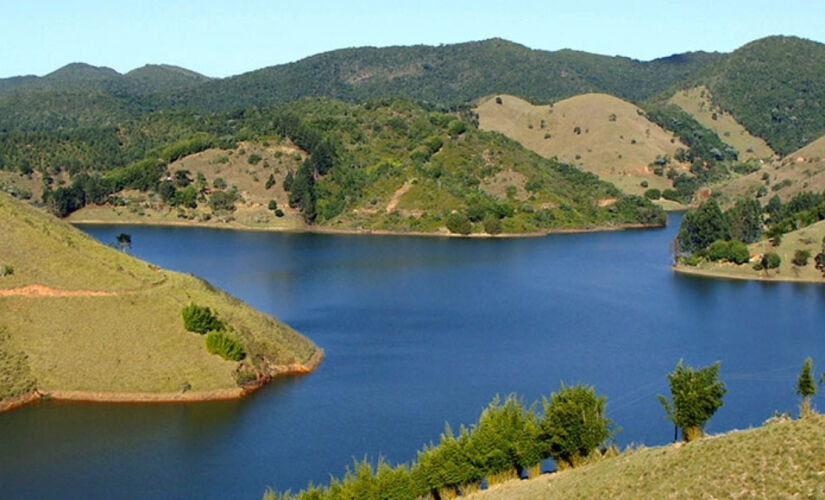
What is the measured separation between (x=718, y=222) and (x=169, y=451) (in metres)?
88.7

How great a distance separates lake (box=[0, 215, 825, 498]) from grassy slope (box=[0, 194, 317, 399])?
294 centimetres

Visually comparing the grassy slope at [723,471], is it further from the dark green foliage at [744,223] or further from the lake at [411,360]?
the dark green foliage at [744,223]

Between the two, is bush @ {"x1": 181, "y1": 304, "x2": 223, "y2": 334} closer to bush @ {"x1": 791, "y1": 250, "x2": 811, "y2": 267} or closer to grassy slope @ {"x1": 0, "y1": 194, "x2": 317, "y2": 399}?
grassy slope @ {"x1": 0, "y1": 194, "x2": 317, "y2": 399}

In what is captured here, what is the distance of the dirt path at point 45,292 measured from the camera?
7144cm

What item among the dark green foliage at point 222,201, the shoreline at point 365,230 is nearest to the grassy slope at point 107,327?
the shoreline at point 365,230

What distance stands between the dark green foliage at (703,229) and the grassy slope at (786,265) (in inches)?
176

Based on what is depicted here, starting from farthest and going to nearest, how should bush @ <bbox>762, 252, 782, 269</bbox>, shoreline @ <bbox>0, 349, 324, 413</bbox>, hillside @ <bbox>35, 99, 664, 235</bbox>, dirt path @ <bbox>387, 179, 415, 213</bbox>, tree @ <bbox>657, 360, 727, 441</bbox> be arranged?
dirt path @ <bbox>387, 179, 415, 213</bbox>, hillside @ <bbox>35, 99, 664, 235</bbox>, bush @ <bbox>762, 252, 782, 269</bbox>, shoreline @ <bbox>0, 349, 324, 413</bbox>, tree @ <bbox>657, 360, 727, 441</bbox>

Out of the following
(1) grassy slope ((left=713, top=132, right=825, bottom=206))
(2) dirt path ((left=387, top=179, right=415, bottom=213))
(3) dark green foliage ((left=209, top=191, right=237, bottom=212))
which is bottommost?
(3) dark green foliage ((left=209, top=191, right=237, bottom=212))

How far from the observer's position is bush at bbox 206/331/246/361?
226 feet

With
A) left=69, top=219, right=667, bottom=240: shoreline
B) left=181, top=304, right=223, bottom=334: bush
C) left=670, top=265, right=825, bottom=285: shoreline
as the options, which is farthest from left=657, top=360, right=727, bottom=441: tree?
left=69, top=219, right=667, bottom=240: shoreline

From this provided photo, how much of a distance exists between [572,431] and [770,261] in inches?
3018

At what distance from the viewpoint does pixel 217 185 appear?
578ft

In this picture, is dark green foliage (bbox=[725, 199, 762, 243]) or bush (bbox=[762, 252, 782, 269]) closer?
bush (bbox=[762, 252, 782, 269])

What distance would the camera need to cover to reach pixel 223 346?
6888 centimetres
